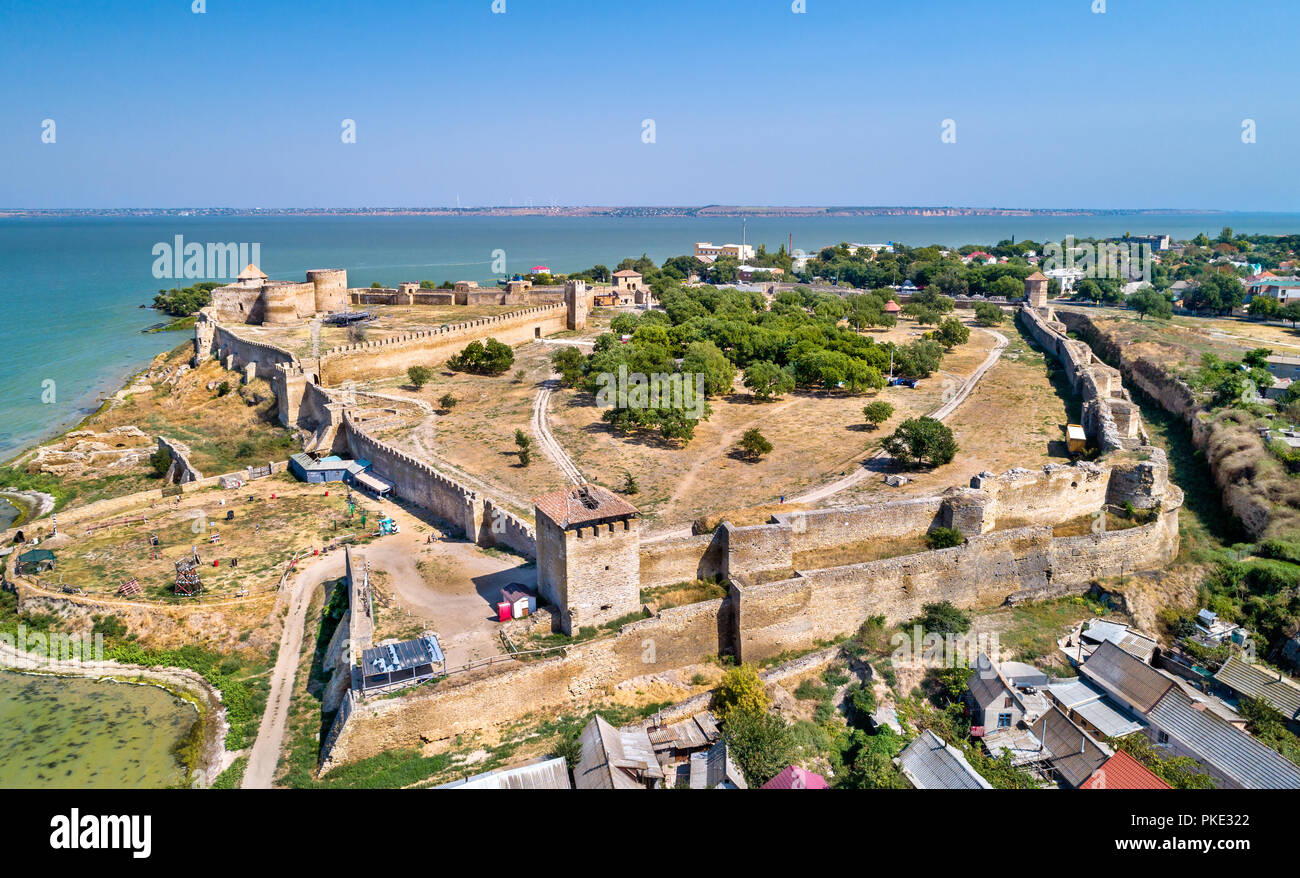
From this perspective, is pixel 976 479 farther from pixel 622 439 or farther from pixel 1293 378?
pixel 1293 378

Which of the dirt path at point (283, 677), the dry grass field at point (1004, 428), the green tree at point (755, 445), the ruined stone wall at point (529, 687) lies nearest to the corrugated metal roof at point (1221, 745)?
the ruined stone wall at point (529, 687)

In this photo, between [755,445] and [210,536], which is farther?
[755,445]

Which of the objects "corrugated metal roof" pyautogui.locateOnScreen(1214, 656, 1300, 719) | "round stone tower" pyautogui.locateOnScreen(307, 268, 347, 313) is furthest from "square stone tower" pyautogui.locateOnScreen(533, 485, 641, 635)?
"round stone tower" pyautogui.locateOnScreen(307, 268, 347, 313)

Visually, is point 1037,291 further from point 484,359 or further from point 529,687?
point 529,687

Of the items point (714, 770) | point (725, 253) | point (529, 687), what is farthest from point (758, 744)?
point (725, 253)

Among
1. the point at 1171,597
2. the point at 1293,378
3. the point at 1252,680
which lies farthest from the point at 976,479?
the point at 1293,378

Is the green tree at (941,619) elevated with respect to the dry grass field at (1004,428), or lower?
lower

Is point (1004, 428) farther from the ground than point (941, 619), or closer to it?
farther from the ground

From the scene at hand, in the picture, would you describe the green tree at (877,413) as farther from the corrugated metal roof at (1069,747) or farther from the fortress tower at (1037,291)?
the fortress tower at (1037,291)
